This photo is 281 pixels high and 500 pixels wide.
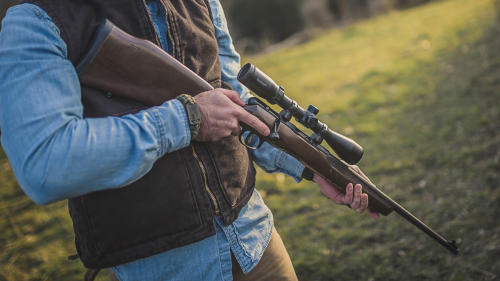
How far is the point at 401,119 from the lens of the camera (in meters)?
6.05

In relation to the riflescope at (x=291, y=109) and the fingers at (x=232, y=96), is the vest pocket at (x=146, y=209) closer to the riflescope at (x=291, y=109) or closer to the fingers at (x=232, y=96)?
the fingers at (x=232, y=96)

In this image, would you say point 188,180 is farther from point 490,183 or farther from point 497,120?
point 497,120

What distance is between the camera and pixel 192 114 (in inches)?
53.8

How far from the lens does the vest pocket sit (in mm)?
1348

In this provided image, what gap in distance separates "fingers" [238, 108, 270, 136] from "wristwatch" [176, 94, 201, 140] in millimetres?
284

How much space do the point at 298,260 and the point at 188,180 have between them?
2.62 meters

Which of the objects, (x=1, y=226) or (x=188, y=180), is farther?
(x=1, y=226)

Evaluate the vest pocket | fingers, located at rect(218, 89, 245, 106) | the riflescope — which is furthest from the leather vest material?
the riflescope

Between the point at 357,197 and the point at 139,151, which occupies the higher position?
the point at 139,151

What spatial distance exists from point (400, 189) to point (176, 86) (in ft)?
12.5

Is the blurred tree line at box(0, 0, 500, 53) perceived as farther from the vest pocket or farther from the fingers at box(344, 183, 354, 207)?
the vest pocket

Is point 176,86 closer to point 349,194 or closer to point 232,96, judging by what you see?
point 232,96

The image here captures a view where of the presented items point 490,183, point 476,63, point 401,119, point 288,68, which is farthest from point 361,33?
point 490,183

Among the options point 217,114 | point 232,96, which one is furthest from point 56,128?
point 232,96
